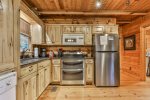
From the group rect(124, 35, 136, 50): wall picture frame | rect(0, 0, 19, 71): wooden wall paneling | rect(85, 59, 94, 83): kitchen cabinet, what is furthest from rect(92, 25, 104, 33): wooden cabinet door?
rect(0, 0, 19, 71): wooden wall paneling

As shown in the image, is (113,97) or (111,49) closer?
(113,97)

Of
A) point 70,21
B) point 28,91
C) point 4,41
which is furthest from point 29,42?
point 4,41

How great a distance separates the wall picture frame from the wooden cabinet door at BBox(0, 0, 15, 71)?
593 cm

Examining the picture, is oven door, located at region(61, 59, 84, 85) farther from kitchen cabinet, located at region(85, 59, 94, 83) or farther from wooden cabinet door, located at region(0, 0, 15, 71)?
wooden cabinet door, located at region(0, 0, 15, 71)

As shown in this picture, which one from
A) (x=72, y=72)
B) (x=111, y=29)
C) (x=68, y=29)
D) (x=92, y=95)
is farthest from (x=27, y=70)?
(x=111, y=29)

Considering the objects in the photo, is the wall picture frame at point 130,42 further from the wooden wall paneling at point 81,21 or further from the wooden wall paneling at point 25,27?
the wooden wall paneling at point 25,27

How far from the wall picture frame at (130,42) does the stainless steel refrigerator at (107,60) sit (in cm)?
217

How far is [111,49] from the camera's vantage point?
209 inches

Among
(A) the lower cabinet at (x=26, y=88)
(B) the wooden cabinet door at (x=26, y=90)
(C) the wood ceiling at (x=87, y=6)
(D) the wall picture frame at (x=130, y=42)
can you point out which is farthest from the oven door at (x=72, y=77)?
(D) the wall picture frame at (x=130, y=42)

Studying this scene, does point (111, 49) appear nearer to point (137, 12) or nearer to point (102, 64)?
point (102, 64)

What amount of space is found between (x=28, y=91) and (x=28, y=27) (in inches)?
107

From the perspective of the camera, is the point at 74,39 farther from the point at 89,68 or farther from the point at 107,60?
the point at 107,60

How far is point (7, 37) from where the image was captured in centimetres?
192

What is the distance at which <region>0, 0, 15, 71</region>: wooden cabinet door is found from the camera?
1.78 m
